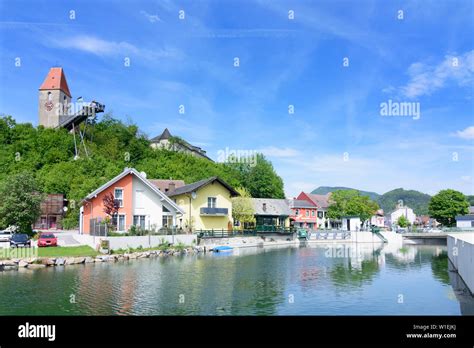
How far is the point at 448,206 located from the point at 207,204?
2061 inches

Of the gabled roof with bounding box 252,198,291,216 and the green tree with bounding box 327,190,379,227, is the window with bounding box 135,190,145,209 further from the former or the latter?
the green tree with bounding box 327,190,379,227

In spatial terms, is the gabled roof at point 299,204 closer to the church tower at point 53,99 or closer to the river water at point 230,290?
the church tower at point 53,99

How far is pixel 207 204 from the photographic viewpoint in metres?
49.2

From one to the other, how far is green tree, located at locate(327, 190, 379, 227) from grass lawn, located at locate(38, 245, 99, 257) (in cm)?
5090

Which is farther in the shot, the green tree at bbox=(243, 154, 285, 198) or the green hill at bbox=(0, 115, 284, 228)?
the green tree at bbox=(243, 154, 285, 198)

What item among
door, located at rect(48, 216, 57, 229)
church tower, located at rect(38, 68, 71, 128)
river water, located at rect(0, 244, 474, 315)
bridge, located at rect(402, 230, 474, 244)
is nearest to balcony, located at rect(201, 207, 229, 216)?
door, located at rect(48, 216, 57, 229)

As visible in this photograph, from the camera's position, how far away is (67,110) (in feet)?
275

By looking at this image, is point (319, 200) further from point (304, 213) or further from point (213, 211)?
point (213, 211)

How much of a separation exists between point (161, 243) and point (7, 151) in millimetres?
41641

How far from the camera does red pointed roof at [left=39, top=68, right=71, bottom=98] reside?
8588 cm

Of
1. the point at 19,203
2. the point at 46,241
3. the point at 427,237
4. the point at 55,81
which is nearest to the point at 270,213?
the point at 427,237

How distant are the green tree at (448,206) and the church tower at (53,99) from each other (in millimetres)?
73188

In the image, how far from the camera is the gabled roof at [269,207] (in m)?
A: 60.1
